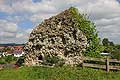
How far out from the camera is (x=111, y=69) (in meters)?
23.5

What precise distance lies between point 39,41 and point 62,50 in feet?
7.80

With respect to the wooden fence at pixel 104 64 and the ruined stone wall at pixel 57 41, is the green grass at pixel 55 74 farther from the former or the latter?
the ruined stone wall at pixel 57 41

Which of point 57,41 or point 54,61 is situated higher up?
point 57,41

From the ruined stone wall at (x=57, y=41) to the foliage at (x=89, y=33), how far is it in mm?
383

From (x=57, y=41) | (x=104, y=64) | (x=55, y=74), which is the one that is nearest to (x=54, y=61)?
(x=57, y=41)

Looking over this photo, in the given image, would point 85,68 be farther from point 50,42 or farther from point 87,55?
point 50,42

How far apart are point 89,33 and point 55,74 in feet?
23.6

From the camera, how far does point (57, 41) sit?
27125mm

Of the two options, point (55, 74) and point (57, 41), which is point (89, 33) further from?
point (55, 74)

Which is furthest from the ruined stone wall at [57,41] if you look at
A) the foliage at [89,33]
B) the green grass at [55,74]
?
the green grass at [55,74]

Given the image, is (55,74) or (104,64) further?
(104,64)

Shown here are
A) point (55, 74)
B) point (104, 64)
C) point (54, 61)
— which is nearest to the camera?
point (55, 74)

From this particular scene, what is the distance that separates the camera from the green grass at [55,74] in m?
20.0

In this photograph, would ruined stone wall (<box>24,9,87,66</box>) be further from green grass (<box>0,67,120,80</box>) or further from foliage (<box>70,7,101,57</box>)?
green grass (<box>0,67,120,80</box>)
